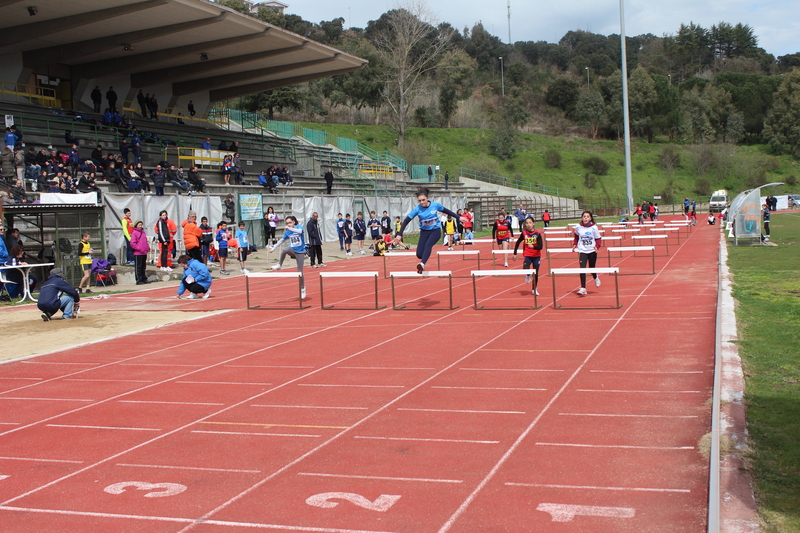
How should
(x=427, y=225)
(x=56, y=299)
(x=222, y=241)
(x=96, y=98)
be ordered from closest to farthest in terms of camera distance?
1. (x=56, y=299)
2. (x=427, y=225)
3. (x=222, y=241)
4. (x=96, y=98)

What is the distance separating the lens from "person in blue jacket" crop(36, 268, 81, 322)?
Result: 13.6 metres

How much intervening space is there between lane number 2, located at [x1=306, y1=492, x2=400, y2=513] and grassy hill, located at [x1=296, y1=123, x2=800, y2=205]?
6735cm

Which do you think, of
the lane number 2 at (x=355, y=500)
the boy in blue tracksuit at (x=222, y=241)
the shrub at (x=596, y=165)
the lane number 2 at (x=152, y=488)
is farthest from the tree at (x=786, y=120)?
the lane number 2 at (x=152, y=488)

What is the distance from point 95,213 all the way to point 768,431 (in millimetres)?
19302

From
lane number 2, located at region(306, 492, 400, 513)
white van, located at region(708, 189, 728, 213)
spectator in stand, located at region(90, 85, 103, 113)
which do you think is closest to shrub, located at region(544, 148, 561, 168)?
white van, located at region(708, 189, 728, 213)

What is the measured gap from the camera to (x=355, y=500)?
16.3 feet

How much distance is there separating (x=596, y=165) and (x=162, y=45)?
5530cm

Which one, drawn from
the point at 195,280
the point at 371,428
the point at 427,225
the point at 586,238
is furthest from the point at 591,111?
the point at 371,428

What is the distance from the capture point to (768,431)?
233 inches

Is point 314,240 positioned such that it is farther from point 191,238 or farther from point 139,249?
point 139,249

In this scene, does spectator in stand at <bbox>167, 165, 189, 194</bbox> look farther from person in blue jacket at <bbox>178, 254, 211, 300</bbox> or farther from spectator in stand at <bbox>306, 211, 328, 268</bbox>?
person in blue jacket at <bbox>178, 254, 211, 300</bbox>

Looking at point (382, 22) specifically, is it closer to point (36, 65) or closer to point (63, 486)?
point (36, 65)

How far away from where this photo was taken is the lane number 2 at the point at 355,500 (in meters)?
4.86

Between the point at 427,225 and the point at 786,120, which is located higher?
the point at 786,120
